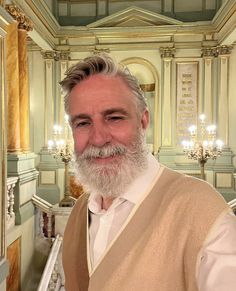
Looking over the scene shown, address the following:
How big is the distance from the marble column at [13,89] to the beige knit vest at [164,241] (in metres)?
5.07

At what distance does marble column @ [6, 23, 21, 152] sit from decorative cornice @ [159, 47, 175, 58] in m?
4.67

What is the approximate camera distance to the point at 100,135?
4.70 feet

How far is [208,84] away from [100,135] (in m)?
8.78

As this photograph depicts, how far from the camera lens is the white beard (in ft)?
4.84

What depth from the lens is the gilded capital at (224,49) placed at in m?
9.34

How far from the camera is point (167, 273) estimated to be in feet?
3.89

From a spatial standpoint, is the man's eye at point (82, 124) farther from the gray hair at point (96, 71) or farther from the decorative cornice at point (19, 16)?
the decorative cornice at point (19, 16)

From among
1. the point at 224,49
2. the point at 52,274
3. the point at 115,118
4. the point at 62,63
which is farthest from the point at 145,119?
the point at 62,63

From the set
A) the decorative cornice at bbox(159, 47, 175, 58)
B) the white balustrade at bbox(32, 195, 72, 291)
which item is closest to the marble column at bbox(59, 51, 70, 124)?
the decorative cornice at bbox(159, 47, 175, 58)

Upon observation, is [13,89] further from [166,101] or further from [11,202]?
[166,101]

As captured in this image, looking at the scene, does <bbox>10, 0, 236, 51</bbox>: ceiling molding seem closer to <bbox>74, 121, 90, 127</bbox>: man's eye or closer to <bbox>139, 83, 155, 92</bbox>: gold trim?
<bbox>139, 83, 155, 92</bbox>: gold trim

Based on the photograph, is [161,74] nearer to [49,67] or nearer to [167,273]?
[49,67]

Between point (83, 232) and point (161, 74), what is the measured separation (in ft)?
28.3

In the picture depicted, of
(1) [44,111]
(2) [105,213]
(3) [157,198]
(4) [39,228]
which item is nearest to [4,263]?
(2) [105,213]
